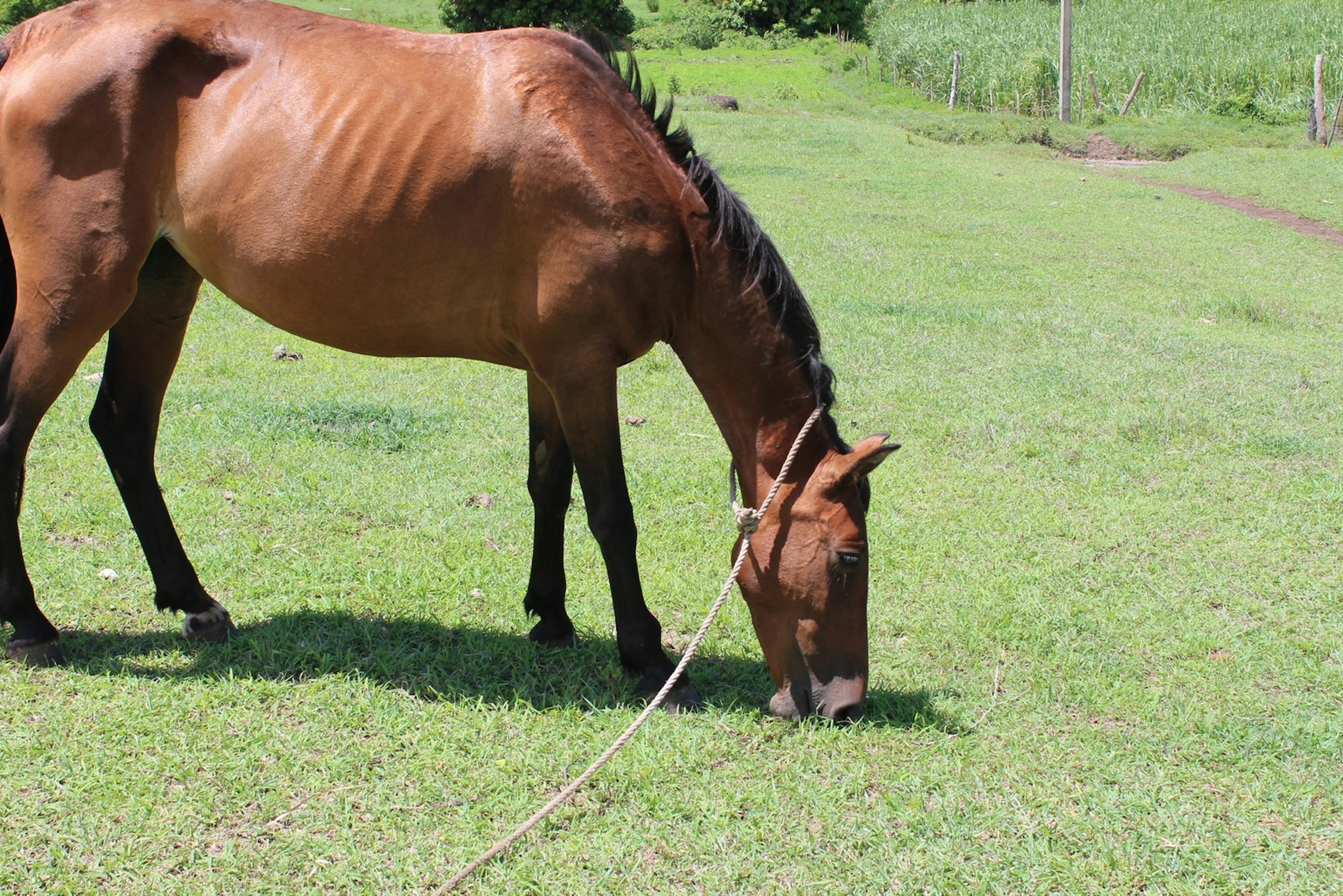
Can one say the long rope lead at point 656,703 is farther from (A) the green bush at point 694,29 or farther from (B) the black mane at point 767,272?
(A) the green bush at point 694,29

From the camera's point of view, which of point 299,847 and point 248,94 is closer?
point 299,847

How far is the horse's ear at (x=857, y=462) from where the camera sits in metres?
3.58

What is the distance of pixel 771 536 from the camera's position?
12.4 ft

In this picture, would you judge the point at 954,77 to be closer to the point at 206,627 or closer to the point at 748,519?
the point at 748,519

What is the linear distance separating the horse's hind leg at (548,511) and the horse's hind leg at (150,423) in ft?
3.91

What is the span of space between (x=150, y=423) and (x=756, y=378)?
94.1 inches

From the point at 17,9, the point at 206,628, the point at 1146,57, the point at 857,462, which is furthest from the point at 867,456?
the point at 1146,57

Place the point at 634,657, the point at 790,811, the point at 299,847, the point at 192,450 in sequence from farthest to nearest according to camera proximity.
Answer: the point at 192,450 → the point at 634,657 → the point at 790,811 → the point at 299,847

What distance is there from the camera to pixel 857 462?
361 cm

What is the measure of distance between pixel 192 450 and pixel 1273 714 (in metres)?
5.22

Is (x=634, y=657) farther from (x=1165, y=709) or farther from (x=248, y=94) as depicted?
(x=248, y=94)

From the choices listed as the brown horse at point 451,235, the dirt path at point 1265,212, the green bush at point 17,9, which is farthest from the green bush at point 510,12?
the brown horse at point 451,235

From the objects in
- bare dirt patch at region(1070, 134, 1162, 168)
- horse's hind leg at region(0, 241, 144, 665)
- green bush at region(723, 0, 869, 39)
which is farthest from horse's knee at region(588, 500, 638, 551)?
green bush at region(723, 0, 869, 39)

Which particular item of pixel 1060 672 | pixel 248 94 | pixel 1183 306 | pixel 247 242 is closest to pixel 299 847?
pixel 247 242
